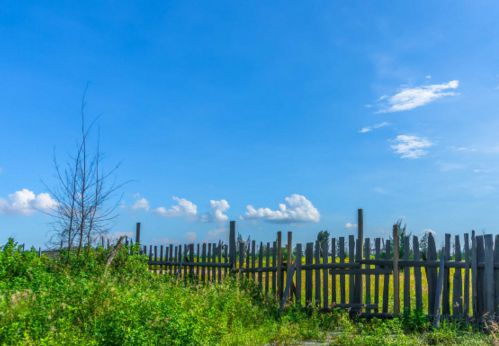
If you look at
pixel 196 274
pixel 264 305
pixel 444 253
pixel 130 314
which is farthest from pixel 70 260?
pixel 444 253

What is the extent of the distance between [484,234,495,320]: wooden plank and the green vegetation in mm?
618

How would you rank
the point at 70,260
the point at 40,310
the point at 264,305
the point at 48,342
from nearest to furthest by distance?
the point at 48,342 → the point at 40,310 → the point at 264,305 → the point at 70,260

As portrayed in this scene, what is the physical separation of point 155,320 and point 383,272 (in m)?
6.49

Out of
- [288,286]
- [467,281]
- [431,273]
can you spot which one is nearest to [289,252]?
[288,286]

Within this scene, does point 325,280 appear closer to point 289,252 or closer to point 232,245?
point 289,252

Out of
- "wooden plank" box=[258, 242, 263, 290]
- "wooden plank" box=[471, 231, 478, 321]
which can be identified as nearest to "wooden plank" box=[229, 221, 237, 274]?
"wooden plank" box=[258, 242, 263, 290]

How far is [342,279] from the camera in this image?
12164mm

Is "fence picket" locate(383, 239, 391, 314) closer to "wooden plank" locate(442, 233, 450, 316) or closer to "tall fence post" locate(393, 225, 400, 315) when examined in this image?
"tall fence post" locate(393, 225, 400, 315)

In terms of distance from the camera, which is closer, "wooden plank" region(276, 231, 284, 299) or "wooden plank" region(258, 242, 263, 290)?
"wooden plank" region(276, 231, 284, 299)

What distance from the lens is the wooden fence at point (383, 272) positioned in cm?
1061

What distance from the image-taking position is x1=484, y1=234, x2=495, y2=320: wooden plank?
10312 millimetres

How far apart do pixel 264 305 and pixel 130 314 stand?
642 centimetres

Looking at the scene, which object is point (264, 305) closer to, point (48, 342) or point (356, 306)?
point (356, 306)

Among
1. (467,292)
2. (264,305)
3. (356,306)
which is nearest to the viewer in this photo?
(467,292)
